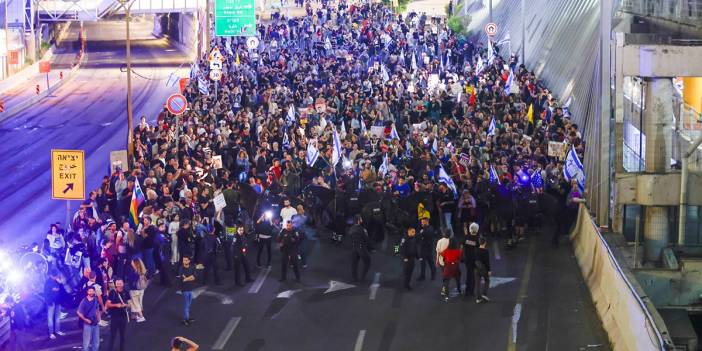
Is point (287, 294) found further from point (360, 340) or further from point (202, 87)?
point (202, 87)

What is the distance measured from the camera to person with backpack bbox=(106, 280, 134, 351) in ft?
69.4

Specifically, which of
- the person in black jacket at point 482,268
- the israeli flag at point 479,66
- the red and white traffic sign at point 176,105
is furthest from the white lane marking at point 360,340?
the israeli flag at point 479,66

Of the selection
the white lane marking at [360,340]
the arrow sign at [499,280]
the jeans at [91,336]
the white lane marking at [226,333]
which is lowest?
the white lane marking at [226,333]

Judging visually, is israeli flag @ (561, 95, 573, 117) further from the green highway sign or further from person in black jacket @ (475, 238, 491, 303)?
the green highway sign

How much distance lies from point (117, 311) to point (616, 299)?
845 cm

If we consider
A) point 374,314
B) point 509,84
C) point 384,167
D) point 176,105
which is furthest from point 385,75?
point 374,314

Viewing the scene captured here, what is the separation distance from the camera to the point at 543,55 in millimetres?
50938

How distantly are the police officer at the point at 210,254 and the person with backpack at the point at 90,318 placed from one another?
174 inches

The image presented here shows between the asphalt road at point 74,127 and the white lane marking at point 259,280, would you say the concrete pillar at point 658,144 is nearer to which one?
the white lane marking at point 259,280

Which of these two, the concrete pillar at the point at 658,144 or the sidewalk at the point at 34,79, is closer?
the concrete pillar at the point at 658,144

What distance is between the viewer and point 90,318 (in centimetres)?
2075

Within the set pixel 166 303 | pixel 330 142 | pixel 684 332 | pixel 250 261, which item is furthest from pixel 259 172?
pixel 684 332

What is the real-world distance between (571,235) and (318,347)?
9413 millimetres

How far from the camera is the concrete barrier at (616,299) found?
57.1 feet
